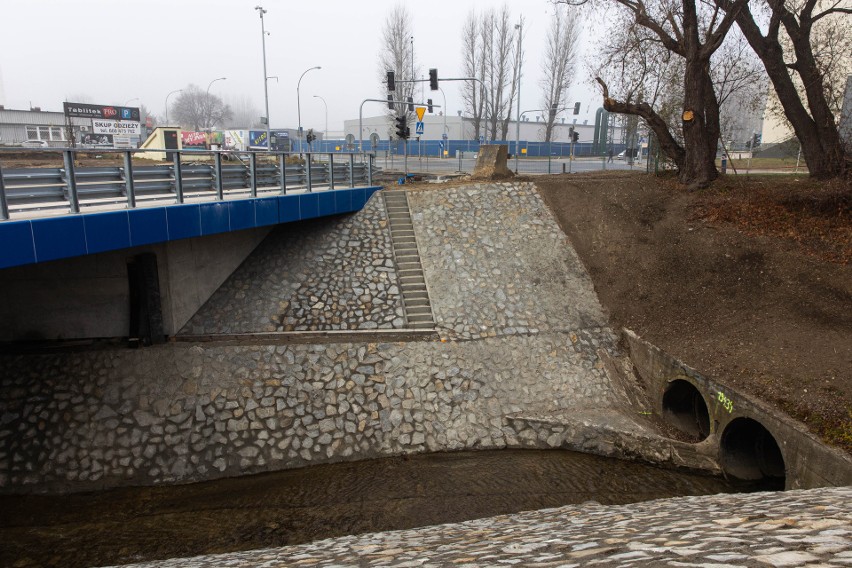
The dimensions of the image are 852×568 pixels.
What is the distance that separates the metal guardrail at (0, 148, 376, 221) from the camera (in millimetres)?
8359

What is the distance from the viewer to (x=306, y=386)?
497 inches

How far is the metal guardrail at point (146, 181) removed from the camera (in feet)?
27.4

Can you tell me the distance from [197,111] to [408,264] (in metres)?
112

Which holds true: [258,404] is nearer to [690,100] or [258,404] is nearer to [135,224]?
[135,224]

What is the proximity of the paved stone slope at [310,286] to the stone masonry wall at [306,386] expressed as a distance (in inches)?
2.1

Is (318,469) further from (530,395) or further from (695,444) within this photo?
(695,444)

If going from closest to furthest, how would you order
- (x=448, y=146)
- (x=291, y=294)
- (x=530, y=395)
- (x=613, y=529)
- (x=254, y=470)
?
(x=613, y=529), (x=254, y=470), (x=530, y=395), (x=291, y=294), (x=448, y=146)

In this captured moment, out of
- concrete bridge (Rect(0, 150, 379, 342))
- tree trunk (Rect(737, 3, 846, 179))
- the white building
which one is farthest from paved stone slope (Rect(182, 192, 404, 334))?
the white building

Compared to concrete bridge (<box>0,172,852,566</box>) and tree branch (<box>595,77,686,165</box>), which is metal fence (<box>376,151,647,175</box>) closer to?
tree branch (<box>595,77,686,165</box>)

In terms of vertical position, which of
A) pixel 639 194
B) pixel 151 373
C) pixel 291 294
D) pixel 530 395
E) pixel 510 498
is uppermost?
pixel 639 194

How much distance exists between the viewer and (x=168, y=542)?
928 centimetres

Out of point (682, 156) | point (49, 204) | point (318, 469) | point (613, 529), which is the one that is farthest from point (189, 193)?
point (682, 156)

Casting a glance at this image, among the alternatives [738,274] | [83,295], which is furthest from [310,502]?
[738,274]

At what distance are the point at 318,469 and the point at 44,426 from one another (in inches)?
208
